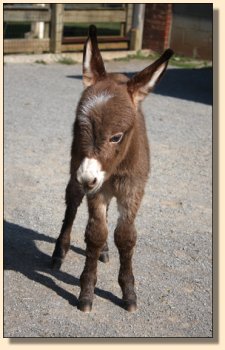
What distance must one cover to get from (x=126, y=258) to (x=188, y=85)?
9.45 m

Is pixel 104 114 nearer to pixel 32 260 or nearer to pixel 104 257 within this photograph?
pixel 104 257

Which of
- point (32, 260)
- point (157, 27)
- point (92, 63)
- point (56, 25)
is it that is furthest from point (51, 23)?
point (92, 63)

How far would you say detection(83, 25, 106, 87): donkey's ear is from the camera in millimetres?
4133

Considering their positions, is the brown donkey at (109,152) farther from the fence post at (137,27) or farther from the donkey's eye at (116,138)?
the fence post at (137,27)

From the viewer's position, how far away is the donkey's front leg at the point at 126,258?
447 centimetres

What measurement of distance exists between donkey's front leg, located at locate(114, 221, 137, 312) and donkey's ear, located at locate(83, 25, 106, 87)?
1.06 metres

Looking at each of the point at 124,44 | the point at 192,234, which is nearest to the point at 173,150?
the point at 192,234

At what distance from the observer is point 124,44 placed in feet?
54.5

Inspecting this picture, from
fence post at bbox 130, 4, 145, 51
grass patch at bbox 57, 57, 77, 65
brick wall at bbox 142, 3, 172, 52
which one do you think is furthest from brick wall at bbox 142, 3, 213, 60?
grass patch at bbox 57, 57, 77, 65

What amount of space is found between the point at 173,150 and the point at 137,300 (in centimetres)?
415

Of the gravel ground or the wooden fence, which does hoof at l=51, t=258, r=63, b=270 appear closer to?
the gravel ground

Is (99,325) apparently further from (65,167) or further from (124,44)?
(124,44)

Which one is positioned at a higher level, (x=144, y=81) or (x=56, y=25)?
(x=144, y=81)

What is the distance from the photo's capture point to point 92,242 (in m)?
4.46
